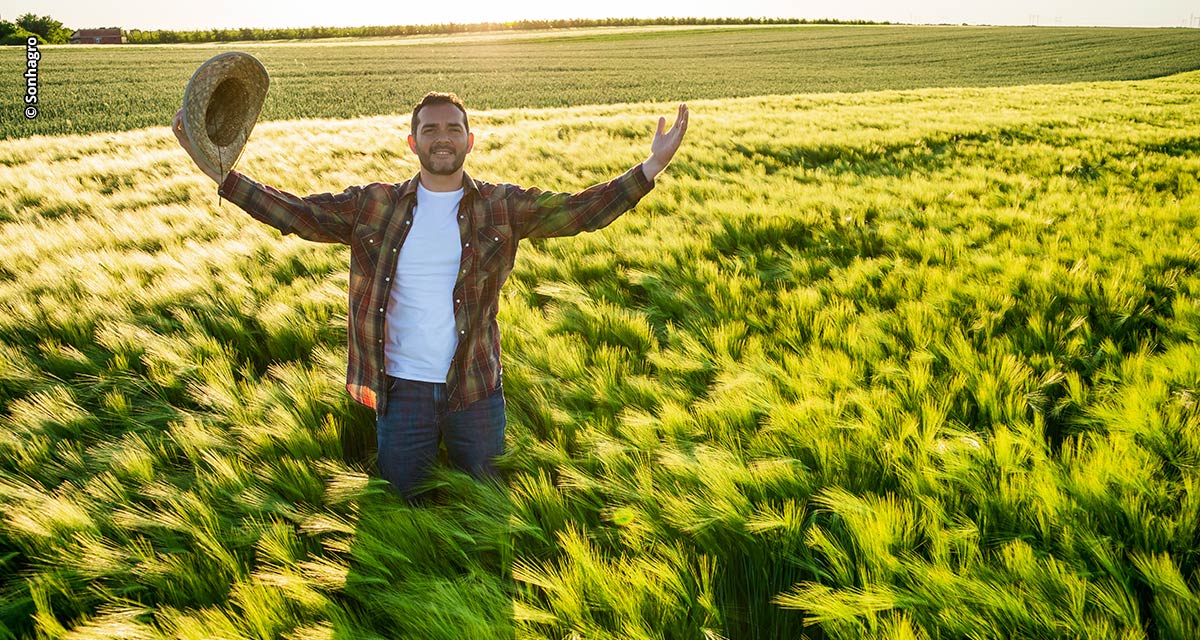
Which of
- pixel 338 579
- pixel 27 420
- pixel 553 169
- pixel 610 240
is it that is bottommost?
pixel 338 579

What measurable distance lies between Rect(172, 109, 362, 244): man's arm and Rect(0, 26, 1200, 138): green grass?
64.0 ft

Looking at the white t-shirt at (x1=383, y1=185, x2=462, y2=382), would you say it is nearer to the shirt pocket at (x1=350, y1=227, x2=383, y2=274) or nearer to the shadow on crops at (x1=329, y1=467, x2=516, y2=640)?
the shirt pocket at (x1=350, y1=227, x2=383, y2=274)

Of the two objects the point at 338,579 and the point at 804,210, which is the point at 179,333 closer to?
the point at 338,579

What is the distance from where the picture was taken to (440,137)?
83.7 inches

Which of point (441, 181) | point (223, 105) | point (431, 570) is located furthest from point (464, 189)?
point (431, 570)

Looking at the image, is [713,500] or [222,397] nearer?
[713,500]

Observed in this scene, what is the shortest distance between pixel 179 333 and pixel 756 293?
2.86 meters

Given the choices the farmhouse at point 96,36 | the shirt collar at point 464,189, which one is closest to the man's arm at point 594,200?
the shirt collar at point 464,189

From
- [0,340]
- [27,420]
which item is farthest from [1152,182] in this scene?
[0,340]

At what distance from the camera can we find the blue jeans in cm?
213

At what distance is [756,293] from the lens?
3.45 meters

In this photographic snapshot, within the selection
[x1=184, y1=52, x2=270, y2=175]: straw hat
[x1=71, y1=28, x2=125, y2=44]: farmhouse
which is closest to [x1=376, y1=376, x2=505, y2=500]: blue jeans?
[x1=184, y1=52, x2=270, y2=175]: straw hat

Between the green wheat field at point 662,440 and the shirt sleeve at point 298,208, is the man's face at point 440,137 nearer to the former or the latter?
the shirt sleeve at point 298,208

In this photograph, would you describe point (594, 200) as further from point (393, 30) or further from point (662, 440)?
point (393, 30)
